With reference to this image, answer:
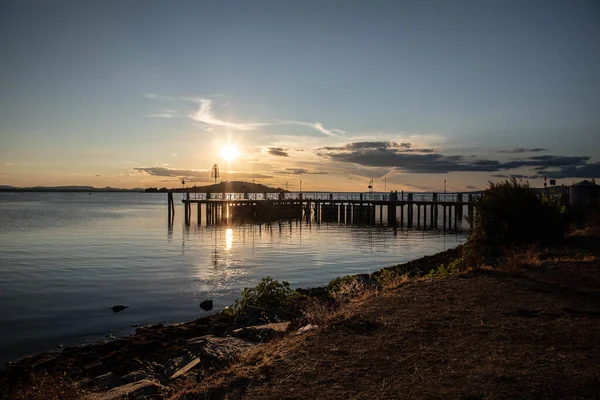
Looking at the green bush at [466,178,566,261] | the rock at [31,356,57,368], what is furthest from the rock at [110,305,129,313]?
the green bush at [466,178,566,261]

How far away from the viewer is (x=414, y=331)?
299 inches

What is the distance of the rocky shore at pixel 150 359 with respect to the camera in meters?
8.34

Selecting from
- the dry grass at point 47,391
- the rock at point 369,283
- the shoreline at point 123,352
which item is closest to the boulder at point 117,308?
Answer: the shoreline at point 123,352

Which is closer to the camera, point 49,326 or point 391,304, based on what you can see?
point 391,304

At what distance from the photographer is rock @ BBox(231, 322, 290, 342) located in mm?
9712

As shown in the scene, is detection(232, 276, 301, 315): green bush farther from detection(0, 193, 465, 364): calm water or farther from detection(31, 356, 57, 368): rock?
detection(31, 356, 57, 368): rock

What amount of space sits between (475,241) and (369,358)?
12.2m

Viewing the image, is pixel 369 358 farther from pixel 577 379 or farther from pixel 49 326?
pixel 49 326

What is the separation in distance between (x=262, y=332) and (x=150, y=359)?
322cm

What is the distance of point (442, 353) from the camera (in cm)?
656

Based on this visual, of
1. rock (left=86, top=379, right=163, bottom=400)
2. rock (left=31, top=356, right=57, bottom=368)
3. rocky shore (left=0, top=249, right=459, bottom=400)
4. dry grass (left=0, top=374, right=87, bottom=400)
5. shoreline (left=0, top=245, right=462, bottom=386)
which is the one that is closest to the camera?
rock (left=86, top=379, right=163, bottom=400)

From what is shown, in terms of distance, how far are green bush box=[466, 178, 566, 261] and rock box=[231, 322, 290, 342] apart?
9679 mm

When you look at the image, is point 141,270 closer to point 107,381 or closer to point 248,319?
point 248,319

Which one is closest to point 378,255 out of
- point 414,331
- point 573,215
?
point 573,215
